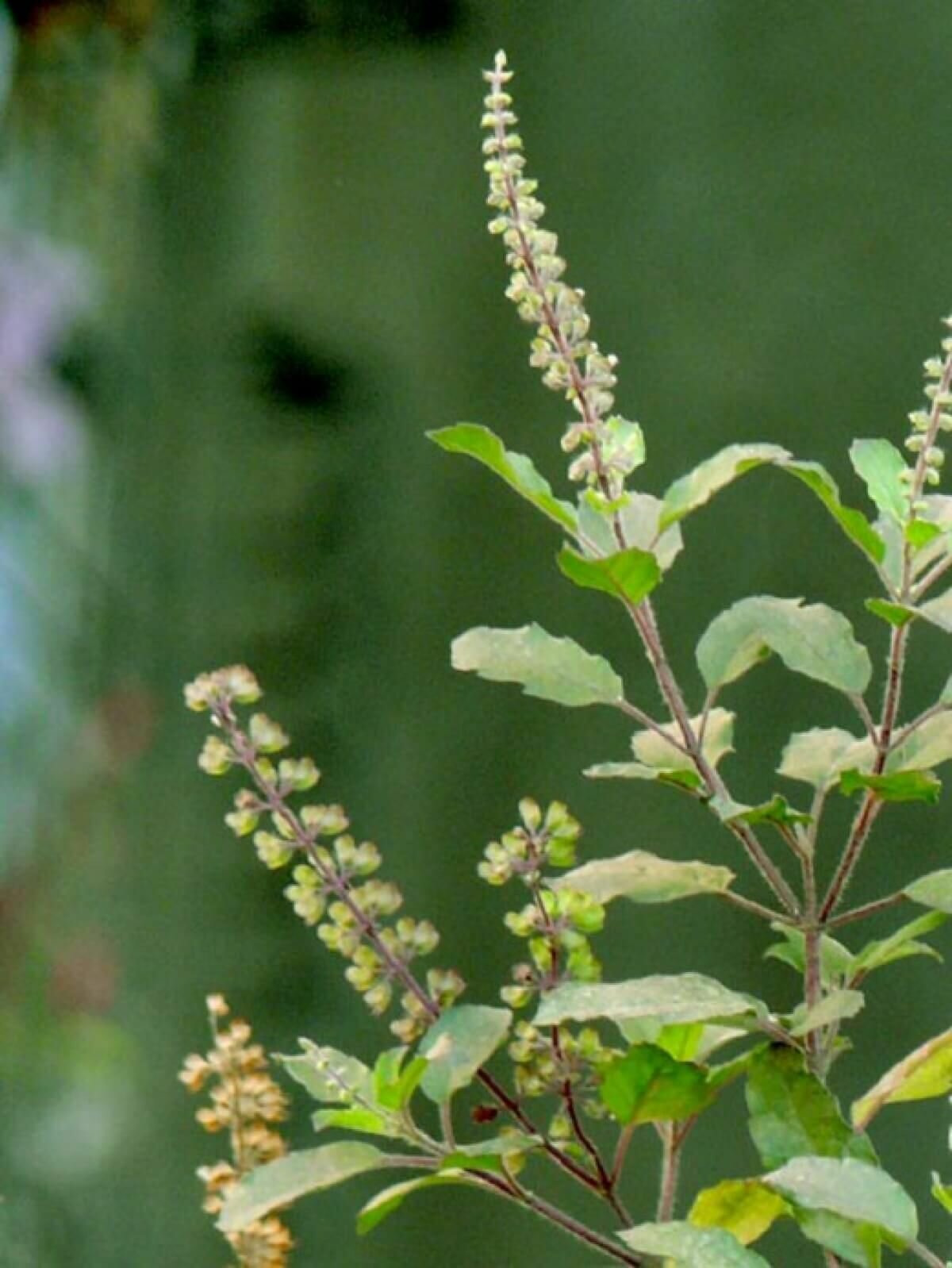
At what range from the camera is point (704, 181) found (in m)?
1.33

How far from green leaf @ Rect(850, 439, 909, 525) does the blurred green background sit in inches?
16.0

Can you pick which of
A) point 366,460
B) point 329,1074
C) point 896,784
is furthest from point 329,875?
point 366,460

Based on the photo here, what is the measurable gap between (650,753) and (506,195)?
0.32 metres

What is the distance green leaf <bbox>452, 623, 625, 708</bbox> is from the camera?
88 centimetres

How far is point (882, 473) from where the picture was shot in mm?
878

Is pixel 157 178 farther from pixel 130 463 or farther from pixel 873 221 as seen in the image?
pixel 873 221

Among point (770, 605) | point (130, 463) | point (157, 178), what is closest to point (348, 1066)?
point (770, 605)

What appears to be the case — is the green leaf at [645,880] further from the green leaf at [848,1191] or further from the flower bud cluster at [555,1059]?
the green leaf at [848,1191]

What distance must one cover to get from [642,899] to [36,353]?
34.6 inches

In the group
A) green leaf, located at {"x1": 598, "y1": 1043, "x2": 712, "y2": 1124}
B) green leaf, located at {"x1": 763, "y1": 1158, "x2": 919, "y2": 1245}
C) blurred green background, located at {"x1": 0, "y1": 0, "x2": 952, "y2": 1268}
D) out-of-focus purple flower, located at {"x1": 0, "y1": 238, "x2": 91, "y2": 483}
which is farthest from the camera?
out-of-focus purple flower, located at {"x1": 0, "y1": 238, "x2": 91, "y2": 483}

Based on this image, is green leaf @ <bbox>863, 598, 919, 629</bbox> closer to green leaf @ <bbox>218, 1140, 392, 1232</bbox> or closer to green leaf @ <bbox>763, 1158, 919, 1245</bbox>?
green leaf @ <bbox>763, 1158, 919, 1245</bbox>

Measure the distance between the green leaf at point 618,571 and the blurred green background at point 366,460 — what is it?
50cm

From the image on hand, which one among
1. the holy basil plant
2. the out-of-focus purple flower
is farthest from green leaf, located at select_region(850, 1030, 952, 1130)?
the out-of-focus purple flower

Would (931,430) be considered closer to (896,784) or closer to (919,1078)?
(896,784)
